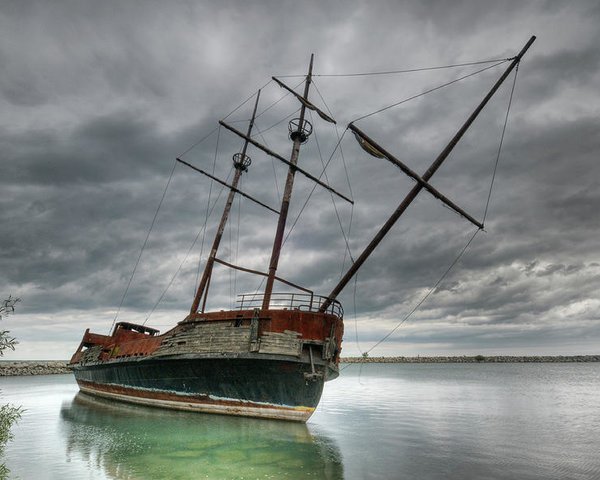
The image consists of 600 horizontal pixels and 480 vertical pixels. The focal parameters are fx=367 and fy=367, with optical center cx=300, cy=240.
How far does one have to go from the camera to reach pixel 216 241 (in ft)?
77.2

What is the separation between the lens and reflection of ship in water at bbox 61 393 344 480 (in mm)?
8523

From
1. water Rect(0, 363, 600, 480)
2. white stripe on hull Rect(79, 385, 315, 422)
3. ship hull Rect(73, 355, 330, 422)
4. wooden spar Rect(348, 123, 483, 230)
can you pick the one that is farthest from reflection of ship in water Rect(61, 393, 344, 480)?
wooden spar Rect(348, 123, 483, 230)

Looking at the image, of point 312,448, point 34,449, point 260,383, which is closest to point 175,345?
point 260,383

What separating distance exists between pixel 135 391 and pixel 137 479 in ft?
43.2

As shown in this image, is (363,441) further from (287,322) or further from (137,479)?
(137,479)

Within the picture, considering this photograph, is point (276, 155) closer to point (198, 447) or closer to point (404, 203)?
point (404, 203)

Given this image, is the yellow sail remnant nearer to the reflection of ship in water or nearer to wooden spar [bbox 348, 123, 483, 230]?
wooden spar [bbox 348, 123, 483, 230]

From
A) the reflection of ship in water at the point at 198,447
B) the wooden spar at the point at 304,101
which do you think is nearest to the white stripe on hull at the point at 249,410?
the reflection of ship in water at the point at 198,447

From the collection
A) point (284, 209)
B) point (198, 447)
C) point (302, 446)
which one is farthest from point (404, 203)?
point (198, 447)

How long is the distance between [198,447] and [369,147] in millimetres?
12463

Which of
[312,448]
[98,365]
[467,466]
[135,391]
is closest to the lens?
[467,466]

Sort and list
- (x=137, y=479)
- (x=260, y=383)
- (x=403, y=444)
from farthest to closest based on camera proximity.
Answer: (x=260, y=383), (x=403, y=444), (x=137, y=479)

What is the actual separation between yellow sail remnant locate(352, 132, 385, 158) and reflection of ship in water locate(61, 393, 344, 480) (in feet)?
36.3

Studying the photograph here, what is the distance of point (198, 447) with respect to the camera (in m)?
10.5
